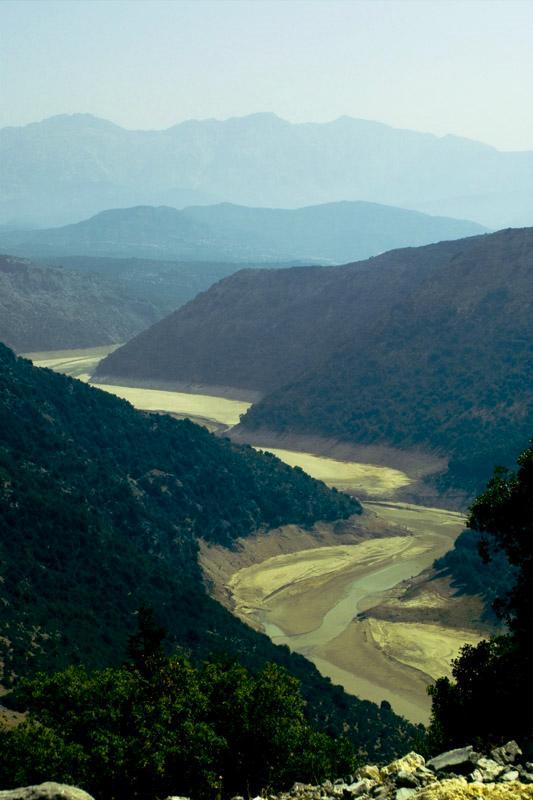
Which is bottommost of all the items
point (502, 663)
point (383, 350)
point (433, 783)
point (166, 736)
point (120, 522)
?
point (120, 522)

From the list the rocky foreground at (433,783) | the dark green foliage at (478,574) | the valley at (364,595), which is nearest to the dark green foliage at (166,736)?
the rocky foreground at (433,783)

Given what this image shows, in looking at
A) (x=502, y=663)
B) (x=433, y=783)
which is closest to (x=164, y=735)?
(x=502, y=663)

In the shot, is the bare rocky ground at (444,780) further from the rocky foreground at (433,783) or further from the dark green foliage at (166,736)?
the dark green foliage at (166,736)

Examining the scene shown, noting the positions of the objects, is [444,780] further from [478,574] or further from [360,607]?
[478,574]

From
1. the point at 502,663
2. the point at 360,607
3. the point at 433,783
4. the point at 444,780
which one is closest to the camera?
the point at 433,783

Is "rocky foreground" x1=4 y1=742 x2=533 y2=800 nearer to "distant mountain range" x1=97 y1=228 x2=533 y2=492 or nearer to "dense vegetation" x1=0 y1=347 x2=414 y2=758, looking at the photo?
"dense vegetation" x1=0 y1=347 x2=414 y2=758

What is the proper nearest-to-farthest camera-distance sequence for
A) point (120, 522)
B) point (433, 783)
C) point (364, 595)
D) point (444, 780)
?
1. point (433, 783)
2. point (444, 780)
3. point (120, 522)
4. point (364, 595)

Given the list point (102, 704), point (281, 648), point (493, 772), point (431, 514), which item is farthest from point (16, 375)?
point (493, 772)

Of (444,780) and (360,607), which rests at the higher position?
(444,780)
